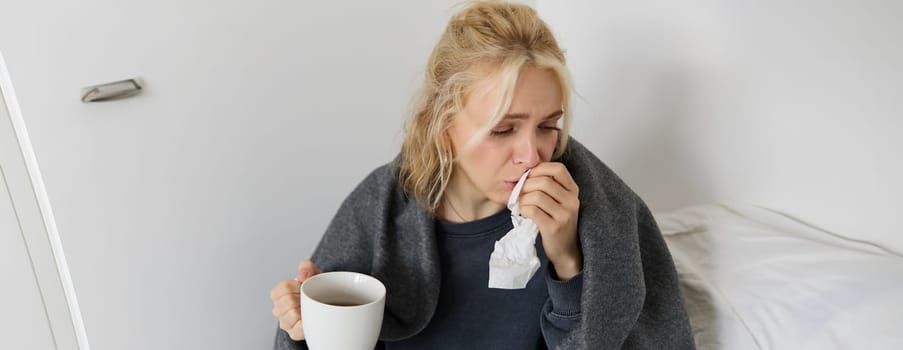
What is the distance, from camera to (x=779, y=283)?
37.9 inches

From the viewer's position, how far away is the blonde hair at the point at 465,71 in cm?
93

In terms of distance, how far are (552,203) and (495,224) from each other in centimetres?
16

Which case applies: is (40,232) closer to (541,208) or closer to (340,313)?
(340,313)

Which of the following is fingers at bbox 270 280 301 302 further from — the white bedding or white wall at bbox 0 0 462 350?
the white bedding

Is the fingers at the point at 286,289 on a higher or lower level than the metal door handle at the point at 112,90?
lower

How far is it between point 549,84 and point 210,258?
2.40 ft

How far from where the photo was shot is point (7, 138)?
3.40 feet

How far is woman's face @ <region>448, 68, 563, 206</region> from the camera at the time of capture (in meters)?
0.91

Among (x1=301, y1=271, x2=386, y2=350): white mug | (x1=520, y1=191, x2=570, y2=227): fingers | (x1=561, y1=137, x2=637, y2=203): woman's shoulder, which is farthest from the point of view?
(x1=561, y1=137, x2=637, y2=203): woman's shoulder

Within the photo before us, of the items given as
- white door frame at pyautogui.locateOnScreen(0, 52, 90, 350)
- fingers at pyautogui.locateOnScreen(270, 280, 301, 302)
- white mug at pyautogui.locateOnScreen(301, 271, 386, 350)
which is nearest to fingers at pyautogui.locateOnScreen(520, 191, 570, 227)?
white mug at pyautogui.locateOnScreen(301, 271, 386, 350)

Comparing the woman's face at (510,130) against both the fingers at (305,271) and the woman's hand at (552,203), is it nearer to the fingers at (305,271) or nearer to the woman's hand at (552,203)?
the woman's hand at (552,203)

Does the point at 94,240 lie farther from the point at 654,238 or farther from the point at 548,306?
the point at 654,238

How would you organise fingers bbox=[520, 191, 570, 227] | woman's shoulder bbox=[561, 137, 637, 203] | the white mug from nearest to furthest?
1. the white mug
2. fingers bbox=[520, 191, 570, 227]
3. woman's shoulder bbox=[561, 137, 637, 203]

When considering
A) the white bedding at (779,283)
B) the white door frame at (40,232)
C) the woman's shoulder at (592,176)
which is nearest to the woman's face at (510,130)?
the woman's shoulder at (592,176)
